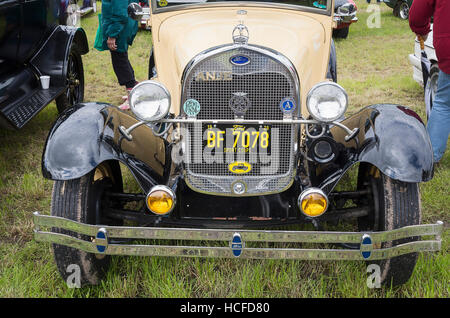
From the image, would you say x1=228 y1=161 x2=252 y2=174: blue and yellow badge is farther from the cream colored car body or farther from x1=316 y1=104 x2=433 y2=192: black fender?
the cream colored car body

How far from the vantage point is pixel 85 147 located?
7.48 feet

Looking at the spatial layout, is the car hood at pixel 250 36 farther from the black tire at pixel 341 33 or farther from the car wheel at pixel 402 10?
the car wheel at pixel 402 10

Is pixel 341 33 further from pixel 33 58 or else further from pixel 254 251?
pixel 254 251

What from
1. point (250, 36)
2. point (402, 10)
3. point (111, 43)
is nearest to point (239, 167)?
point (250, 36)

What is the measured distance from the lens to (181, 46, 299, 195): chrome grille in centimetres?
238

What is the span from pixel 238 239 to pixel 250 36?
138 centimetres

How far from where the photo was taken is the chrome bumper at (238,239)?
2096mm

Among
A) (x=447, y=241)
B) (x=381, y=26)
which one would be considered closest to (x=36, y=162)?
(x=447, y=241)

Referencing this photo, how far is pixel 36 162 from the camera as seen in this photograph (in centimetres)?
412

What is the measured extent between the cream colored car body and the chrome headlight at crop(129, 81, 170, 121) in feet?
1.37

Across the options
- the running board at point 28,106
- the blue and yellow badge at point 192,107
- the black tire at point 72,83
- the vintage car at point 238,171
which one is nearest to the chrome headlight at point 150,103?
the vintage car at point 238,171

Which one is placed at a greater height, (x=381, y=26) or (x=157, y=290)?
(x=157, y=290)
